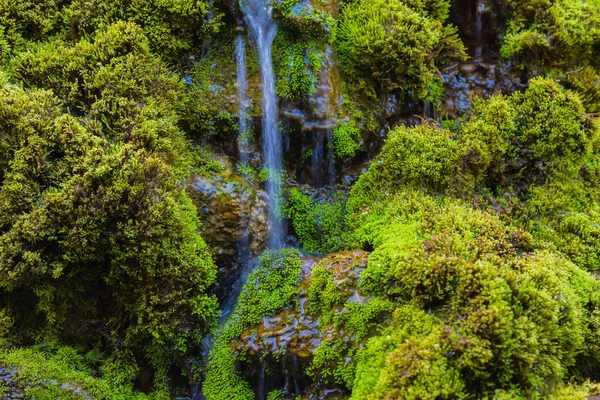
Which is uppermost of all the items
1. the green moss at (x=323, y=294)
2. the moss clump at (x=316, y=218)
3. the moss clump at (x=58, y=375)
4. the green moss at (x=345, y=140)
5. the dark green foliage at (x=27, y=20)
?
the dark green foliage at (x=27, y=20)

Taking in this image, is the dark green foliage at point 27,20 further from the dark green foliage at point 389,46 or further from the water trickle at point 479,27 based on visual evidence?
the water trickle at point 479,27

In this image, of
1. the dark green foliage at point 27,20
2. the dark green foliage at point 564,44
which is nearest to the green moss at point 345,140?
the dark green foliage at point 564,44

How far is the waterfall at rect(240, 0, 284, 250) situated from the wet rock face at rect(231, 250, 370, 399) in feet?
4.81

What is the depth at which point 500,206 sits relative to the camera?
5.59 m

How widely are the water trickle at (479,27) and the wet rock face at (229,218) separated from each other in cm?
450

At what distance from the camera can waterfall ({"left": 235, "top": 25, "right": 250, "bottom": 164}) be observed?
602 centimetres

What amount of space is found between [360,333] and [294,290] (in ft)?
3.30

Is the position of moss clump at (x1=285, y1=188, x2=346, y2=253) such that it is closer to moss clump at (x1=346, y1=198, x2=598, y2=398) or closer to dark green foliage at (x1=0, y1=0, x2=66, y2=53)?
moss clump at (x1=346, y1=198, x2=598, y2=398)

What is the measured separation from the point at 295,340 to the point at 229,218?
1.81 metres

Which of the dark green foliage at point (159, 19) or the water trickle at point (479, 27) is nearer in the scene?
the dark green foliage at point (159, 19)

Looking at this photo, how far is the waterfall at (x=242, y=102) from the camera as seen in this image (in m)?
6.02

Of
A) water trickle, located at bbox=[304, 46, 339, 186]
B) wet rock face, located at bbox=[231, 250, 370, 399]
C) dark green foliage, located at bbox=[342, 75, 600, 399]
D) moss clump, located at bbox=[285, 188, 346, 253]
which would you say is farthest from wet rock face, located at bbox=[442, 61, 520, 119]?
wet rock face, located at bbox=[231, 250, 370, 399]

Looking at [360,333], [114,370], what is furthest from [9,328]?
[360,333]

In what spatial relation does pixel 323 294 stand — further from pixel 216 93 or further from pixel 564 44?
pixel 564 44
